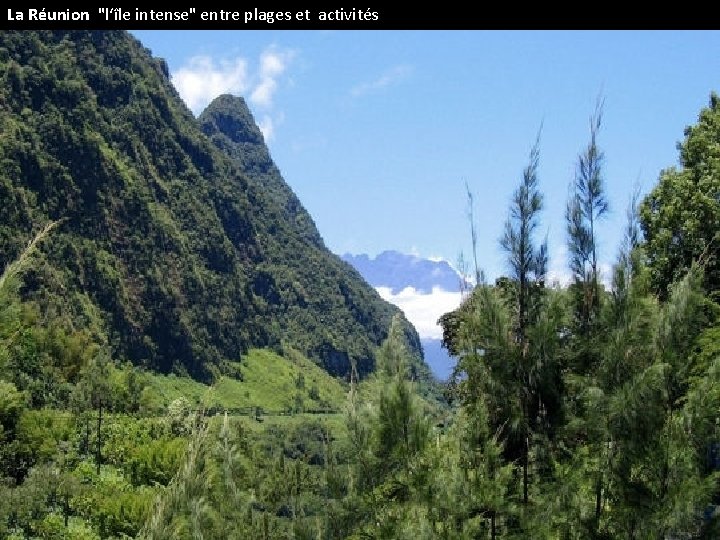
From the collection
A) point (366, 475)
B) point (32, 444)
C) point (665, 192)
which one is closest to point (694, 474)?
point (366, 475)

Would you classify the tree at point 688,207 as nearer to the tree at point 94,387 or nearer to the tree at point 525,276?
the tree at point 525,276

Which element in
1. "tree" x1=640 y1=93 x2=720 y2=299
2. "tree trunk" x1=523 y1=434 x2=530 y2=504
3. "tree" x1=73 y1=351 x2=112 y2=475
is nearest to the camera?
"tree trunk" x1=523 y1=434 x2=530 y2=504

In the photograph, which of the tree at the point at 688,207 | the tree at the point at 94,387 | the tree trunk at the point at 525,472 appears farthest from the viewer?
the tree at the point at 94,387

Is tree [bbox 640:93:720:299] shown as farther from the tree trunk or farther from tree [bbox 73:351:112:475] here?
tree [bbox 73:351:112:475]

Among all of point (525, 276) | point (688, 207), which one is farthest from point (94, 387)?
point (525, 276)

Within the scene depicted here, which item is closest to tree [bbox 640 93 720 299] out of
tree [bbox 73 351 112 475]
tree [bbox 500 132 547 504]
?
tree [bbox 500 132 547 504]

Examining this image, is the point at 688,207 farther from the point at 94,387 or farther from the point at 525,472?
→ the point at 94,387

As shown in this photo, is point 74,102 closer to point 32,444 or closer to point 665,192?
point 32,444

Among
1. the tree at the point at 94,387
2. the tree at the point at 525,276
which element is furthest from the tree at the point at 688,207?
the tree at the point at 94,387
